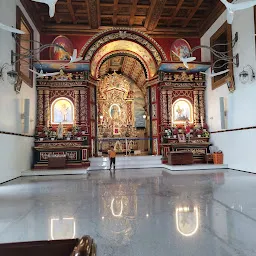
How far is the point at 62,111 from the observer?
38.3 feet

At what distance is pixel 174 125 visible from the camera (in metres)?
12.1

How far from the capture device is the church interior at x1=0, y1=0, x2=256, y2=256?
13.3 feet

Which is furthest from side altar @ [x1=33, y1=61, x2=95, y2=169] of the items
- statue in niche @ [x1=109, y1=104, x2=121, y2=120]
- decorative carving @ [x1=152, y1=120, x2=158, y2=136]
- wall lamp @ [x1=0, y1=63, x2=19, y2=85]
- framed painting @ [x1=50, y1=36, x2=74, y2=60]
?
statue in niche @ [x1=109, y1=104, x2=121, y2=120]

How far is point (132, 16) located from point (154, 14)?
3.51 ft

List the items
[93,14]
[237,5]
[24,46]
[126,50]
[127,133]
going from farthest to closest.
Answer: [127,133]
[126,50]
[93,14]
[24,46]
[237,5]

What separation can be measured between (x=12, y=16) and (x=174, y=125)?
8.03 m

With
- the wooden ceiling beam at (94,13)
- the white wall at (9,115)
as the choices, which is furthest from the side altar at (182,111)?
the white wall at (9,115)

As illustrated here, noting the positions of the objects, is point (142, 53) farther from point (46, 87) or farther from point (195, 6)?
point (46, 87)

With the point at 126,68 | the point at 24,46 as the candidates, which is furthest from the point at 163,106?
the point at 126,68

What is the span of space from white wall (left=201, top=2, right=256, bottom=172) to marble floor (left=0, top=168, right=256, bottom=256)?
3.14 meters

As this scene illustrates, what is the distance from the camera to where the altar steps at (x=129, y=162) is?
10952 millimetres

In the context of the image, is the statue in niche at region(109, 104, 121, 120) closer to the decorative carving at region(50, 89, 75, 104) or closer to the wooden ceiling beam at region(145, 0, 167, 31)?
the decorative carving at region(50, 89, 75, 104)

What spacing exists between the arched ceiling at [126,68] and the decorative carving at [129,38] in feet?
11.3

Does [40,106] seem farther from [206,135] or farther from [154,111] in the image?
[206,135]
